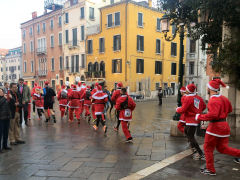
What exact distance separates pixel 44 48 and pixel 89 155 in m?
35.6

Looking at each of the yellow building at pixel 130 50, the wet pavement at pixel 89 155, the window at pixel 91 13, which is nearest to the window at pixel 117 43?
the yellow building at pixel 130 50

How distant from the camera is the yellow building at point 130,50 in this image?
25984 mm

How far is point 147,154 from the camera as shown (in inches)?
215

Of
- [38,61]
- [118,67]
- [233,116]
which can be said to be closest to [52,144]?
[233,116]

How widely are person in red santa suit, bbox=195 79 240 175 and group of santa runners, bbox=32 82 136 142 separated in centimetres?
270

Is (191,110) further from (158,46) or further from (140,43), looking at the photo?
(158,46)

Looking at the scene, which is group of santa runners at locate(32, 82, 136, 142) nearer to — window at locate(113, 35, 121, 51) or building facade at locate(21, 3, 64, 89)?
window at locate(113, 35, 121, 51)

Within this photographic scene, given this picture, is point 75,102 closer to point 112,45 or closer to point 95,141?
point 95,141

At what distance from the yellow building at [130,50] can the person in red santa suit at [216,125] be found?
862 inches

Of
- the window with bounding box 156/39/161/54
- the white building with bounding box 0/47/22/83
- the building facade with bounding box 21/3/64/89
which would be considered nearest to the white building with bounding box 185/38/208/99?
the window with bounding box 156/39/161/54

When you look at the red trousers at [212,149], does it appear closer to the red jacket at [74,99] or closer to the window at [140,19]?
the red jacket at [74,99]

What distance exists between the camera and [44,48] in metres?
37.8

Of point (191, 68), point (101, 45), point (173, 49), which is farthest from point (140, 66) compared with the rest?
point (191, 68)

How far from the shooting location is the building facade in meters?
34.9
